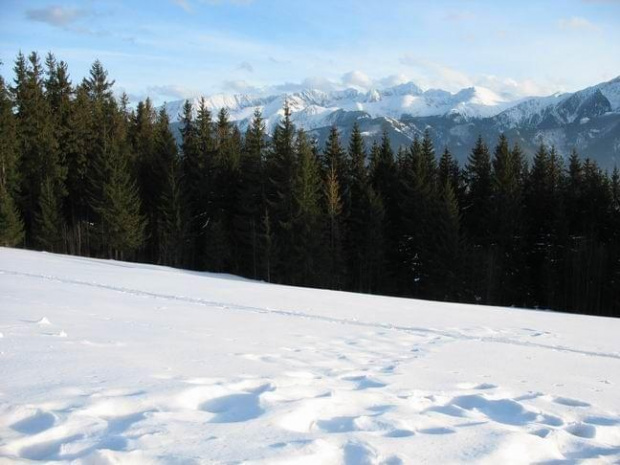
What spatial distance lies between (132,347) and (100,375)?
1575 mm

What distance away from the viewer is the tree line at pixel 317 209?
3606 cm

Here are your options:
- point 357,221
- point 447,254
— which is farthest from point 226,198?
point 447,254

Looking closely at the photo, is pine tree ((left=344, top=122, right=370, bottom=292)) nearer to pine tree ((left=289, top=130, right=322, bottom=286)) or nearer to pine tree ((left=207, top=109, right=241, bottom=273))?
pine tree ((left=289, top=130, right=322, bottom=286))

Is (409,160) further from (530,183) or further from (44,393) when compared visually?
(44,393)

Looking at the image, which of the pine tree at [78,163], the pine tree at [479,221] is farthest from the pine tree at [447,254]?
the pine tree at [78,163]

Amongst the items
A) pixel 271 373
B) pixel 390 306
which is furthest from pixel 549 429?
pixel 390 306

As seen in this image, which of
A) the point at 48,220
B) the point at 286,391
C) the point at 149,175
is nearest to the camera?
the point at 286,391

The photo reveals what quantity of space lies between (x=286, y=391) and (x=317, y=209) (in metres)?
31.1

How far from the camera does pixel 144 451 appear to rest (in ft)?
10.7

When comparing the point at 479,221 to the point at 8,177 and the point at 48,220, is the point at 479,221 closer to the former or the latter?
the point at 48,220

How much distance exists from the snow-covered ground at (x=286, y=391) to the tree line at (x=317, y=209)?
26127 millimetres

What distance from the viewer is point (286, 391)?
4797mm

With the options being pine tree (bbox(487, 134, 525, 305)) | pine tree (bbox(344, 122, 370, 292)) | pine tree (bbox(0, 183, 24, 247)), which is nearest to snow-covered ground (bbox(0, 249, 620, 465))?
pine tree (bbox(344, 122, 370, 292))

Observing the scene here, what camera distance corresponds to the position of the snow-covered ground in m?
3.46
